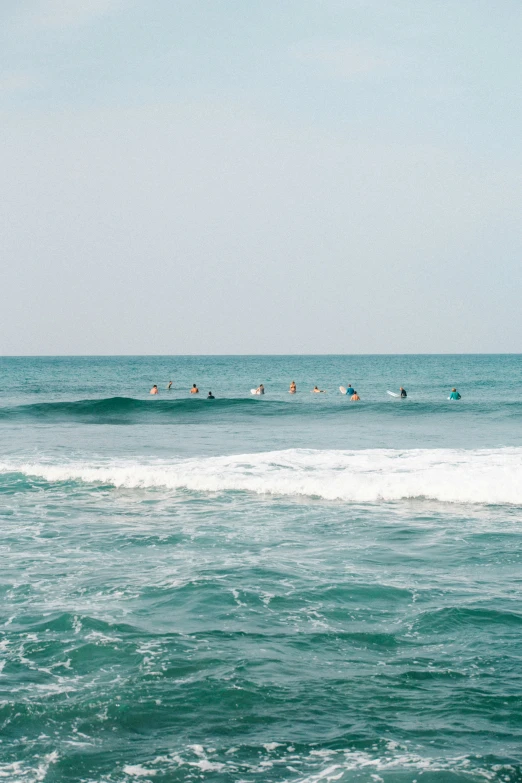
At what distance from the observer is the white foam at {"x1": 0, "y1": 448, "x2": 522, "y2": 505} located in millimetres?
17844

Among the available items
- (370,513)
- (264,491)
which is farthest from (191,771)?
(264,491)

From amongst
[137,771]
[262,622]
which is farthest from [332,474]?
[137,771]

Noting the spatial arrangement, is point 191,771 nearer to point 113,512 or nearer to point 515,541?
point 515,541

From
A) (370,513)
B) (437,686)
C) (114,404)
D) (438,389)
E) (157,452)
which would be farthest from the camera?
(438,389)

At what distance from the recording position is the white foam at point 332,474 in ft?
58.5

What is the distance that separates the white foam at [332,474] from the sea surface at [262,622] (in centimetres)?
10

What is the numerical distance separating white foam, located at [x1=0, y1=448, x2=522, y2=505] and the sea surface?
0.33 feet

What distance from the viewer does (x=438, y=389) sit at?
71.3m

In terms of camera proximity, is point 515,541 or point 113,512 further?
point 113,512

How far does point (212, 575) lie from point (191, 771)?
17.3 ft

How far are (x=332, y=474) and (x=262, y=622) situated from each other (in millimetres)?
11012

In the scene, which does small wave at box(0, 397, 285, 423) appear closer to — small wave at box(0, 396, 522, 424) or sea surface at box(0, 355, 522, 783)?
small wave at box(0, 396, 522, 424)

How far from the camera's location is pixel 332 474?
2028cm

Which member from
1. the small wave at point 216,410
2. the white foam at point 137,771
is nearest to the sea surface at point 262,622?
the white foam at point 137,771
